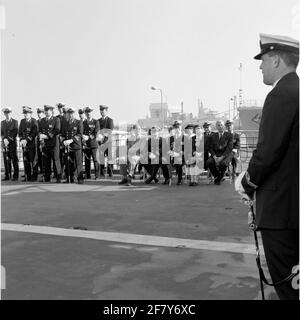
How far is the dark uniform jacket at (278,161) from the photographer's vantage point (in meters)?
2.63

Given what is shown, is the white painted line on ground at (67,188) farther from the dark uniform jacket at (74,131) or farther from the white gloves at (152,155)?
the dark uniform jacket at (74,131)

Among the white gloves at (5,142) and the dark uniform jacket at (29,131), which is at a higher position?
the dark uniform jacket at (29,131)

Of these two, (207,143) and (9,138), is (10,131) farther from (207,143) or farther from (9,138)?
(207,143)

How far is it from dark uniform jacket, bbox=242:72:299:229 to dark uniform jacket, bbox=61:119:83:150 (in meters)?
9.80

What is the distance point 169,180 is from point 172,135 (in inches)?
52.3

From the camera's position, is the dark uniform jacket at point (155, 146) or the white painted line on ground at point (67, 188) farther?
the dark uniform jacket at point (155, 146)

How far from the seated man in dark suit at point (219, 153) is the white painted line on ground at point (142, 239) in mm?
6140

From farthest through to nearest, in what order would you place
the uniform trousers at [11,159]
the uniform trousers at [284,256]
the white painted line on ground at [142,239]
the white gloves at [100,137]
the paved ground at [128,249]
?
the uniform trousers at [11,159] < the white gloves at [100,137] < the white painted line on ground at [142,239] < the paved ground at [128,249] < the uniform trousers at [284,256]

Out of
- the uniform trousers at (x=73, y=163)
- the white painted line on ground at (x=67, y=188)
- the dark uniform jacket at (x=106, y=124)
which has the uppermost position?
the dark uniform jacket at (x=106, y=124)

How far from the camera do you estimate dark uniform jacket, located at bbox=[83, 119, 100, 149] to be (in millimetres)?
12523

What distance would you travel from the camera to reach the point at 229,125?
38.6 feet

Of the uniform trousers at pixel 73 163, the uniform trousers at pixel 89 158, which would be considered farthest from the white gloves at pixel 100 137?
the uniform trousers at pixel 73 163
